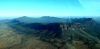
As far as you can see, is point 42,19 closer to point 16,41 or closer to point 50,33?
point 50,33

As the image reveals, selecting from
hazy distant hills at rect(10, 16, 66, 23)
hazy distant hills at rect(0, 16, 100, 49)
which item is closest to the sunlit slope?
hazy distant hills at rect(0, 16, 100, 49)

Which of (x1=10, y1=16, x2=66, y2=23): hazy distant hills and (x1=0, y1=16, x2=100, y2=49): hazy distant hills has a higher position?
(x1=10, y1=16, x2=66, y2=23): hazy distant hills

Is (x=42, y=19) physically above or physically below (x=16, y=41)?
above

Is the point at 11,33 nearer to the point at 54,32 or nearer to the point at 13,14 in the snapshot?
the point at 13,14

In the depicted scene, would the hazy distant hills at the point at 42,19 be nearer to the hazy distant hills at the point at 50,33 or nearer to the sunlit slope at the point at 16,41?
the hazy distant hills at the point at 50,33

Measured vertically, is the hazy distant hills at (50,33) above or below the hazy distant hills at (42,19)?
below

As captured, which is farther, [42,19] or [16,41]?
[42,19]

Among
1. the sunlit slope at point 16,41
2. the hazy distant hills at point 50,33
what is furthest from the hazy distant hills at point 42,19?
the sunlit slope at point 16,41

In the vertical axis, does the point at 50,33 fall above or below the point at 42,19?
below

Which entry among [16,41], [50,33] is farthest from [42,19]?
[16,41]

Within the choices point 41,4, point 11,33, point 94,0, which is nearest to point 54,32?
point 41,4

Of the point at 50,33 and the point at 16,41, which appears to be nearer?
the point at 16,41

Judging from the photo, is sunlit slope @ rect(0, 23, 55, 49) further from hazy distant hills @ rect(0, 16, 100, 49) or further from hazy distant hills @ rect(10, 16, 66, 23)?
hazy distant hills @ rect(10, 16, 66, 23)
